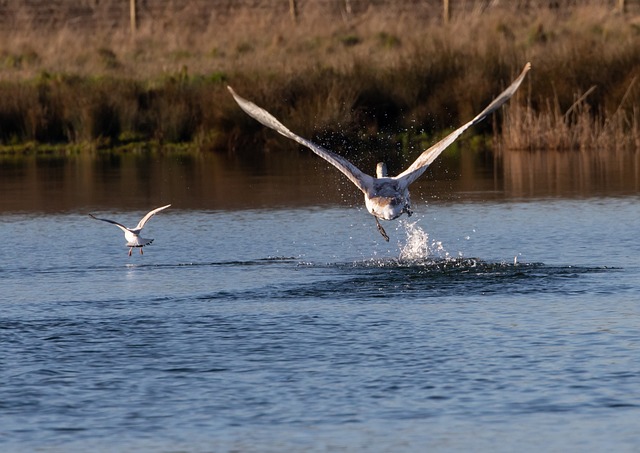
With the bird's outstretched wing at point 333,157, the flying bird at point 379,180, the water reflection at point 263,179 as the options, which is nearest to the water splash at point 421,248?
the flying bird at point 379,180

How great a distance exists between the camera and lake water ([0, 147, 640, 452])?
26.9 ft

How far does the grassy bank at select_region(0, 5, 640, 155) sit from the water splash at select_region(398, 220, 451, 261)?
918cm

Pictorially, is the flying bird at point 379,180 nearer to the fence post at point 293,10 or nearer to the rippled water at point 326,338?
the rippled water at point 326,338

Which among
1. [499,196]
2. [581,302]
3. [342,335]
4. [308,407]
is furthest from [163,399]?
[499,196]

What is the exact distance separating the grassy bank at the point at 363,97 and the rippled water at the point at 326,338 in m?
8.83

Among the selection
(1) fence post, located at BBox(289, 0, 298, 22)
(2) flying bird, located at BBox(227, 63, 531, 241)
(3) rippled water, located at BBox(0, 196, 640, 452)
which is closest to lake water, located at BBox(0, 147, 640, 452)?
(3) rippled water, located at BBox(0, 196, 640, 452)

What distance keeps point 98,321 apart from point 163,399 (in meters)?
2.58

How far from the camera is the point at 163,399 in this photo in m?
8.88

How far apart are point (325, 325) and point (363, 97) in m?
16.6

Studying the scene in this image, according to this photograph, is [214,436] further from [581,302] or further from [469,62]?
[469,62]

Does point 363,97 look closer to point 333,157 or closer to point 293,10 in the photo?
point 333,157

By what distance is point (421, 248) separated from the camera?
14547 mm

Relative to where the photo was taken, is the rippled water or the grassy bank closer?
the rippled water

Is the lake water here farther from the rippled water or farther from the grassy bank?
the grassy bank
